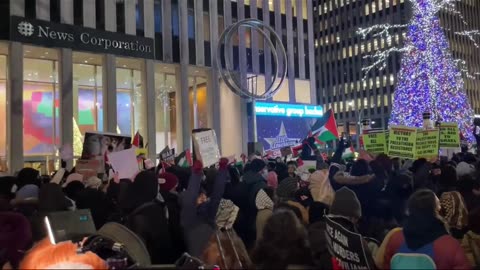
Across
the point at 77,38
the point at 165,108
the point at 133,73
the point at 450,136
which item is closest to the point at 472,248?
the point at 450,136

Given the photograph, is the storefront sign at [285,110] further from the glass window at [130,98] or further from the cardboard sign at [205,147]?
the cardboard sign at [205,147]

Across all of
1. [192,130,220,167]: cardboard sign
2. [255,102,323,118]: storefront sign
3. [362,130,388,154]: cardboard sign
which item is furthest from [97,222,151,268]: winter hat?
[255,102,323,118]: storefront sign

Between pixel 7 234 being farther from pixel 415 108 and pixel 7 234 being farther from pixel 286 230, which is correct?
pixel 415 108

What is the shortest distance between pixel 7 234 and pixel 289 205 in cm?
304

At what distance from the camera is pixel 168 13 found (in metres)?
29.8

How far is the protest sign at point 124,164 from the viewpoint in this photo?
316 inches

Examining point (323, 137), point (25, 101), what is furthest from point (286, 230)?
point (25, 101)

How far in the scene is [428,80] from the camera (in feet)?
80.5

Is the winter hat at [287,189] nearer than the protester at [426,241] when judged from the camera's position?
No

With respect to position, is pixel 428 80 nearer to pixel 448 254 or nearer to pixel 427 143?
pixel 427 143

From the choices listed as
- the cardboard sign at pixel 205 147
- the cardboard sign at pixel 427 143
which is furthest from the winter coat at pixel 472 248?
the cardboard sign at pixel 427 143

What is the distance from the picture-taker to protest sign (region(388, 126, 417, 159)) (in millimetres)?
10688

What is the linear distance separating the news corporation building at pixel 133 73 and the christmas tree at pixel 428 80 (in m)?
10.4

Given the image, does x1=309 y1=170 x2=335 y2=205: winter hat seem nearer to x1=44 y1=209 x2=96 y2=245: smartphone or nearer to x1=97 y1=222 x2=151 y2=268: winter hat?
x1=97 y1=222 x2=151 y2=268: winter hat
